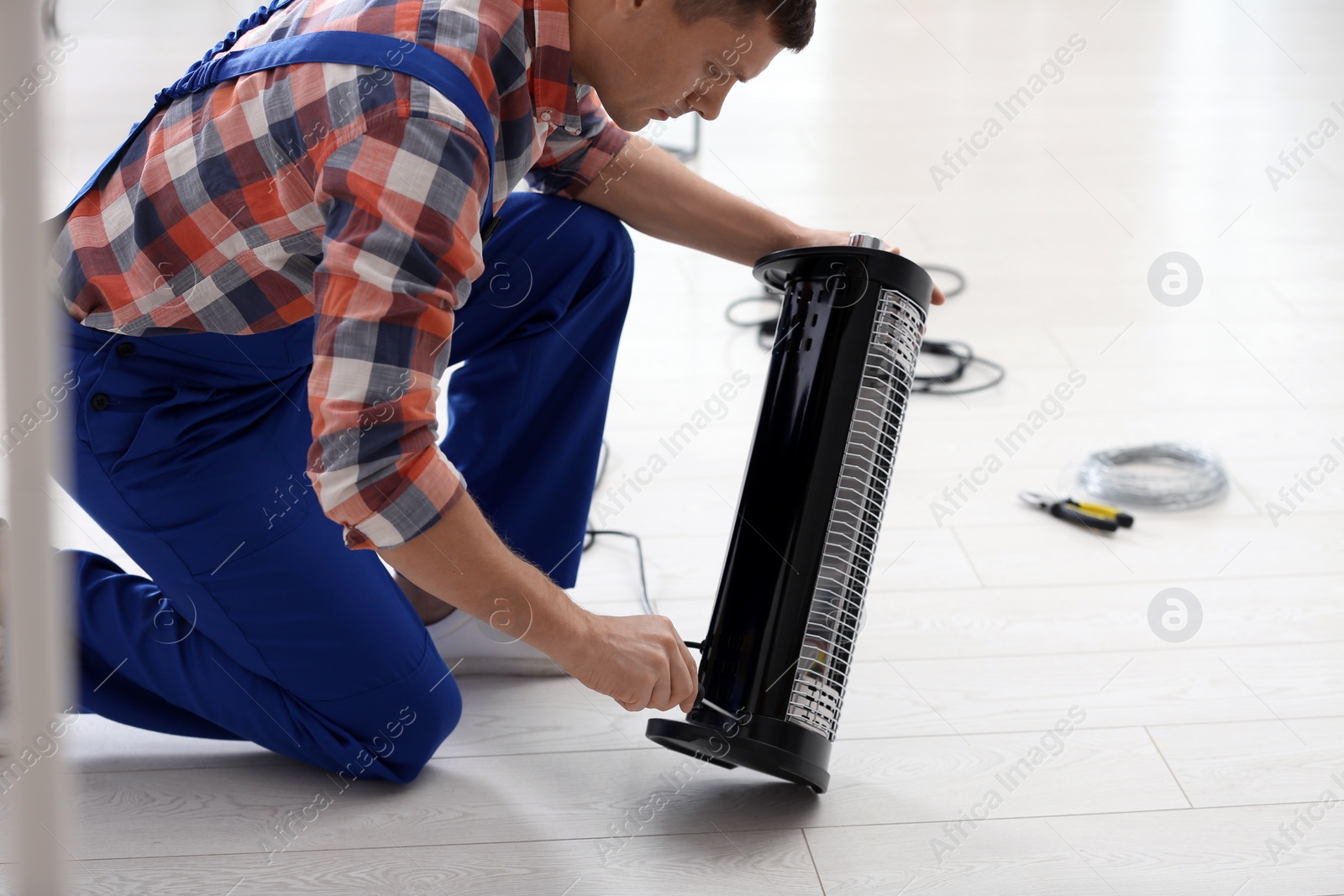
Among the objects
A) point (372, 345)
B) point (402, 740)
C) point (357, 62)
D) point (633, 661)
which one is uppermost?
point (357, 62)

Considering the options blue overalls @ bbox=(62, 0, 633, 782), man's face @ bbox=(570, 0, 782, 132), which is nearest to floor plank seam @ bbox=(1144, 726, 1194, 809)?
blue overalls @ bbox=(62, 0, 633, 782)

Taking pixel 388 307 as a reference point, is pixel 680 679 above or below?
below

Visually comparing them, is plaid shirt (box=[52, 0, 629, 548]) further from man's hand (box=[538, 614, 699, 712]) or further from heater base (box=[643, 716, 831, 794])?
heater base (box=[643, 716, 831, 794])

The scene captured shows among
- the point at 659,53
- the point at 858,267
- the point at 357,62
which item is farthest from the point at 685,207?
the point at 357,62

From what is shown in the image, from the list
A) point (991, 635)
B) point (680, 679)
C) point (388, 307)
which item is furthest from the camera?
point (991, 635)

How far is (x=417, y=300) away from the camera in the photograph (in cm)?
84

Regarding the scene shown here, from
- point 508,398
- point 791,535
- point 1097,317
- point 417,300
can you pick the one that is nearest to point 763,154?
point 1097,317

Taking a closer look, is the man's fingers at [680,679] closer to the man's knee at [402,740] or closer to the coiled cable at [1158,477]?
the man's knee at [402,740]

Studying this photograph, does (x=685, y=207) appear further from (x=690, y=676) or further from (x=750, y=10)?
(x=690, y=676)

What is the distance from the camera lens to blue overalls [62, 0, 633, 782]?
114 centimetres

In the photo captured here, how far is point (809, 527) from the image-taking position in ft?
3.76

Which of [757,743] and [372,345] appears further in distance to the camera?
[757,743]

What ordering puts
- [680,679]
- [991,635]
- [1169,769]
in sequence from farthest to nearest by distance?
[991,635] < [1169,769] < [680,679]

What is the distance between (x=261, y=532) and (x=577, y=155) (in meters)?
0.50
